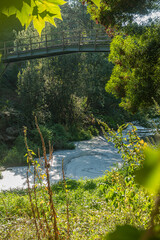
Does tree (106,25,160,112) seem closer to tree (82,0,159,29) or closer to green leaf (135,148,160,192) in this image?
tree (82,0,159,29)

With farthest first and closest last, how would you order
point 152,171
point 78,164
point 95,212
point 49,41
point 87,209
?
point 49,41 → point 78,164 → point 87,209 → point 95,212 → point 152,171

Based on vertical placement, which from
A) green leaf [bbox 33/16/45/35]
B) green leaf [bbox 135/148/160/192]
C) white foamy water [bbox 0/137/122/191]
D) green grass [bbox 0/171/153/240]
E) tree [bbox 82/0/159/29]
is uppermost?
tree [bbox 82/0/159/29]

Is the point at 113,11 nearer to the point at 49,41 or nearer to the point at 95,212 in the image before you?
the point at 95,212

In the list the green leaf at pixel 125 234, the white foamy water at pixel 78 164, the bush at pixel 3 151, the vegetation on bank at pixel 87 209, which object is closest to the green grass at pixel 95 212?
the vegetation on bank at pixel 87 209

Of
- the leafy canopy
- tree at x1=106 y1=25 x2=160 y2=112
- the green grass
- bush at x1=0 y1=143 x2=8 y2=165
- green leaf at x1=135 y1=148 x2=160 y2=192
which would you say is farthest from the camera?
bush at x1=0 y1=143 x2=8 y2=165

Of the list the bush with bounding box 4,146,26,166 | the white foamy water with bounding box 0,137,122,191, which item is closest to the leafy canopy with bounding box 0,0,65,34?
the white foamy water with bounding box 0,137,122,191

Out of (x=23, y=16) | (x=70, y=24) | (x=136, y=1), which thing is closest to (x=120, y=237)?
(x=23, y=16)

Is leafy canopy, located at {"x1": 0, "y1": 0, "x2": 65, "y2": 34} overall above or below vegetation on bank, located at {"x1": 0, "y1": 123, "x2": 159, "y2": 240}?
above

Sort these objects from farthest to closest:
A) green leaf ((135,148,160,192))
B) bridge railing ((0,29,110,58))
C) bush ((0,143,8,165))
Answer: bridge railing ((0,29,110,58)) → bush ((0,143,8,165)) → green leaf ((135,148,160,192))

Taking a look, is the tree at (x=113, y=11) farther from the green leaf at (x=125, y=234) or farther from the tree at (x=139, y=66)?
the green leaf at (x=125, y=234)

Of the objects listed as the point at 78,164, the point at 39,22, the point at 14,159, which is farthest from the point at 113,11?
the point at 39,22

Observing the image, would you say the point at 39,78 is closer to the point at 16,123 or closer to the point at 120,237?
the point at 16,123

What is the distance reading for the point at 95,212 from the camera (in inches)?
139

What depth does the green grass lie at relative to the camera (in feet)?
7.57
